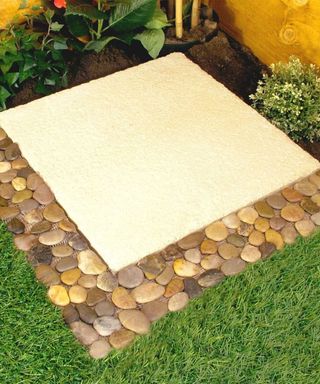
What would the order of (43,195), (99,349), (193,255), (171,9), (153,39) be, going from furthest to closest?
(171,9), (153,39), (43,195), (193,255), (99,349)

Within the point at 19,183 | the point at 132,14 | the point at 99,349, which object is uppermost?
the point at 132,14

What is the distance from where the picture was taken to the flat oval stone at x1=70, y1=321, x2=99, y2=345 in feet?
8.25

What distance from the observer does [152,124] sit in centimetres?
332

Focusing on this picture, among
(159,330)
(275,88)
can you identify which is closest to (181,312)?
(159,330)

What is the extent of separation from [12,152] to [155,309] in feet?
3.81

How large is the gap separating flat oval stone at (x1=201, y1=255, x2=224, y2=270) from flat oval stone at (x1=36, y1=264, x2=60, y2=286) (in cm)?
64

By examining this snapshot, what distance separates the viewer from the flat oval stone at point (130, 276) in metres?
2.68

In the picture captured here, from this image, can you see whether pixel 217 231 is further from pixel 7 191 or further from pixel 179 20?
pixel 179 20

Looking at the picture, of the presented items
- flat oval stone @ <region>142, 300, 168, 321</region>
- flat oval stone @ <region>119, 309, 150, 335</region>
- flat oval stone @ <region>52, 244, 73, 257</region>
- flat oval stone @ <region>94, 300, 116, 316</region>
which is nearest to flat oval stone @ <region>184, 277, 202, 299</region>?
flat oval stone @ <region>142, 300, 168, 321</region>

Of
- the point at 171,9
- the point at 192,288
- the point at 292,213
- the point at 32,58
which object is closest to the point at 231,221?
the point at 292,213

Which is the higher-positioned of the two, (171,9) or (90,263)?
(171,9)

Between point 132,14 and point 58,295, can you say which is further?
point 132,14

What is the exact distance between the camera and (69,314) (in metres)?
2.59

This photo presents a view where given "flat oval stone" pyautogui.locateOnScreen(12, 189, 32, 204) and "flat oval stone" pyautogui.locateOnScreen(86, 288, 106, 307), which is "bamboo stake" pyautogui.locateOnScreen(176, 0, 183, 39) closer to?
"flat oval stone" pyautogui.locateOnScreen(12, 189, 32, 204)
